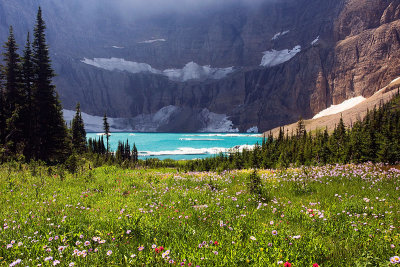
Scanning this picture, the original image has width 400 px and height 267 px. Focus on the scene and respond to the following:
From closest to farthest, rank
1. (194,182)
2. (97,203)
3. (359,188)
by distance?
(97,203) < (359,188) < (194,182)

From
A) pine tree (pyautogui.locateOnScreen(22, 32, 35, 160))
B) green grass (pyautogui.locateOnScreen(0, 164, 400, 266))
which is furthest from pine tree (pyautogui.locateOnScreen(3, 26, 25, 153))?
green grass (pyautogui.locateOnScreen(0, 164, 400, 266))

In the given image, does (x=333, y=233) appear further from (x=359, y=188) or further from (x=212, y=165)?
(x=212, y=165)

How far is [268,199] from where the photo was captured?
6.82 metres

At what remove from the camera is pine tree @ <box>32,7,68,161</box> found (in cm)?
2670

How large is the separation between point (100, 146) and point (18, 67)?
185ft

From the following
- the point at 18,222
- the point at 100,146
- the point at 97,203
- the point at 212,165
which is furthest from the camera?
the point at 100,146

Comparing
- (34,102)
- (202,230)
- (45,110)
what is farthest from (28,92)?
(202,230)

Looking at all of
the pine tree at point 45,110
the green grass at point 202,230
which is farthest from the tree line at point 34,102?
the green grass at point 202,230

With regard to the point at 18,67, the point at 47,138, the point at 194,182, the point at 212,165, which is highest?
the point at 18,67

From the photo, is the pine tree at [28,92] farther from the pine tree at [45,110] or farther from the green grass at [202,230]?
the green grass at [202,230]

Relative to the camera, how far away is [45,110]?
2734cm

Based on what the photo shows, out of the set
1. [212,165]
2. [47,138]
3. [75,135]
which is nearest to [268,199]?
[47,138]

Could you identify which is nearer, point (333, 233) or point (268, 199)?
point (333, 233)

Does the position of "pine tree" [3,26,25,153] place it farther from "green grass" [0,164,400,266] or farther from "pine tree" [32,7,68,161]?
"green grass" [0,164,400,266]
